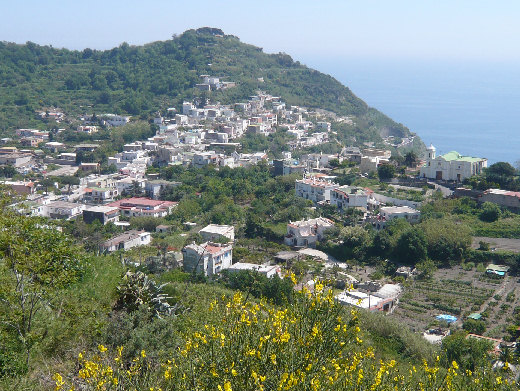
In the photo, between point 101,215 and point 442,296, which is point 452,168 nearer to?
point 442,296

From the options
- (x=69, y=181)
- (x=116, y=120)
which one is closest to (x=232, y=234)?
(x=69, y=181)

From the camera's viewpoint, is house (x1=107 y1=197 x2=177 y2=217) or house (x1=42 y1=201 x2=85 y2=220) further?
house (x1=107 y1=197 x2=177 y2=217)

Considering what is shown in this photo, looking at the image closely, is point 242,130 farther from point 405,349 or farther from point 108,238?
point 405,349

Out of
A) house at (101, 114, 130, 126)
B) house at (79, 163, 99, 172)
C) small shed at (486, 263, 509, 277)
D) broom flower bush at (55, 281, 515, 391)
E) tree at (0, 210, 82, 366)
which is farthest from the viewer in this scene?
house at (101, 114, 130, 126)

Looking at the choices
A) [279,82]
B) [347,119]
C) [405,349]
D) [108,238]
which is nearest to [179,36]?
[279,82]

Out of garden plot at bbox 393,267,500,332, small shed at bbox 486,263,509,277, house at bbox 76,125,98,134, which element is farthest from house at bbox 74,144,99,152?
small shed at bbox 486,263,509,277

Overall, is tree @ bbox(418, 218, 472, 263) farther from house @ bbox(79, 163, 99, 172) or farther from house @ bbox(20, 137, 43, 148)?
house @ bbox(20, 137, 43, 148)

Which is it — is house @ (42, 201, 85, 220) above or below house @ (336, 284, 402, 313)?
above
